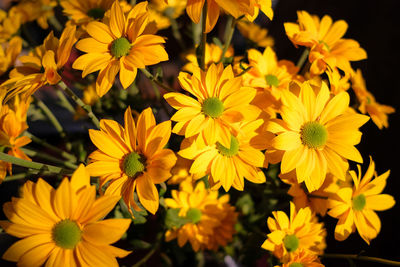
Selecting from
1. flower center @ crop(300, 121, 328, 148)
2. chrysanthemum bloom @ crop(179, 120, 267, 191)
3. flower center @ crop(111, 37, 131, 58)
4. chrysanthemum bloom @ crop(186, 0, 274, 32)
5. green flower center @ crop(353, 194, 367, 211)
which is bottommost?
green flower center @ crop(353, 194, 367, 211)

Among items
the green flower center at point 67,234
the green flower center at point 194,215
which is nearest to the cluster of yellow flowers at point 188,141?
the green flower center at point 67,234

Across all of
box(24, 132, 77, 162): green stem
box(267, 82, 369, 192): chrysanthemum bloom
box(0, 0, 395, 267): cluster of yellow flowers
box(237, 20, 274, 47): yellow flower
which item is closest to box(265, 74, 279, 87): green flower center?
box(0, 0, 395, 267): cluster of yellow flowers

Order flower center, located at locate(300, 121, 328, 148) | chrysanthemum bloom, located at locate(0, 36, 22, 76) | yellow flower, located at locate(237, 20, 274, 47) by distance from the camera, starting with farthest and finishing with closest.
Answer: yellow flower, located at locate(237, 20, 274, 47), chrysanthemum bloom, located at locate(0, 36, 22, 76), flower center, located at locate(300, 121, 328, 148)

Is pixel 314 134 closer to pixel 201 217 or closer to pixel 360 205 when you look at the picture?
pixel 360 205

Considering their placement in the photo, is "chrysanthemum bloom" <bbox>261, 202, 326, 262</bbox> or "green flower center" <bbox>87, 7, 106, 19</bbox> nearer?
"chrysanthemum bloom" <bbox>261, 202, 326, 262</bbox>

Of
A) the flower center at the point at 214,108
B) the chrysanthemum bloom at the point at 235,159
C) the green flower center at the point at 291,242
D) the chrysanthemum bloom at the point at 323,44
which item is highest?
the chrysanthemum bloom at the point at 323,44

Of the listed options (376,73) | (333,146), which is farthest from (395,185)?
(333,146)

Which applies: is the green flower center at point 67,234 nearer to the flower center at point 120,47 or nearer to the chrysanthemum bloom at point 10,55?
the flower center at point 120,47

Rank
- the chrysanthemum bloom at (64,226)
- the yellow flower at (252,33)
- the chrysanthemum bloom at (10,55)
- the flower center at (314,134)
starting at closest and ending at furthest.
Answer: the chrysanthemum bloom at (64,226)
the flower center at (314,134)
the chrysanthemum bloom at (10,55)
the yellow flower at (252,33)

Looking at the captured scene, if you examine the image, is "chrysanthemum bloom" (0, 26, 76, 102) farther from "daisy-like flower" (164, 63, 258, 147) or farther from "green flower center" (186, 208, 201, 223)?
"green flower center" (186, 208, 201, 223)
